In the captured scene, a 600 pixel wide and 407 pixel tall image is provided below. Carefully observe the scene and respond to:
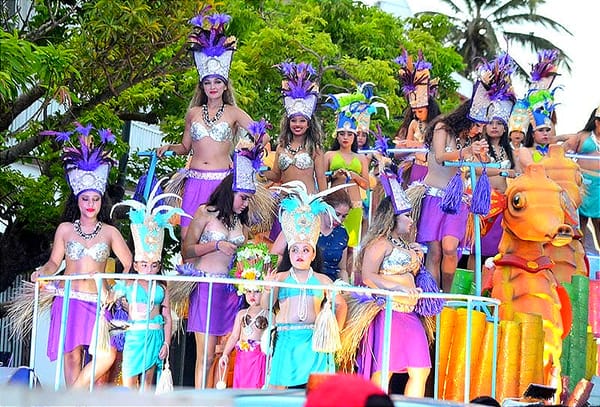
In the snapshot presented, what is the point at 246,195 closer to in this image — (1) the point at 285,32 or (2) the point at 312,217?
(2) the point at 312,217

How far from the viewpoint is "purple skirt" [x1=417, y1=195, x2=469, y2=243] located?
1062cm

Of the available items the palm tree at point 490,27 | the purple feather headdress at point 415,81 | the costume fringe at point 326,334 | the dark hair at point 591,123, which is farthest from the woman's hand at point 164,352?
the palm tree at point 490,27

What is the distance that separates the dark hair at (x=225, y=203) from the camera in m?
9.48

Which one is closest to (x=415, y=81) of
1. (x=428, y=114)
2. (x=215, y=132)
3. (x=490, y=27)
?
(x=428, y=114)

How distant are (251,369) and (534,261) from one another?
8.65ft

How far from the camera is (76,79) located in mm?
11484

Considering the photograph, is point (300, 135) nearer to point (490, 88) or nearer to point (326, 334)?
point (490, 88)

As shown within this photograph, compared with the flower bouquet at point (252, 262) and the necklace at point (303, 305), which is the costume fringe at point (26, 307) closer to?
the flower bouquet at point (252, 262)

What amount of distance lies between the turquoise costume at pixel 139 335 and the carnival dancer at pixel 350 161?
2673 millimetres

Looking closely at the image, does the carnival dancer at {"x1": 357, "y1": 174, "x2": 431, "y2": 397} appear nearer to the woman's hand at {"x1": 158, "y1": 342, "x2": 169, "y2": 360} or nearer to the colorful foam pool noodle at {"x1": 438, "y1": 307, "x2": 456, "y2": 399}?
the colorful foam pool noodle at {"x1": 438, "y1": 307, "x2": 456, "y2": 399}

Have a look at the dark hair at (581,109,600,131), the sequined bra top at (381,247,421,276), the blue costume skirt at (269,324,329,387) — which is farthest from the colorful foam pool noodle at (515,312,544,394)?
the dark hair at (581,109,600,131)

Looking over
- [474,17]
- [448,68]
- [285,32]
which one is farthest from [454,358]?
[474,17]

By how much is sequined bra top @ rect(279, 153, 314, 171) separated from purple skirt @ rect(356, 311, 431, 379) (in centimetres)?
224

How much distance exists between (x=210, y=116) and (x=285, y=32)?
7117mm
